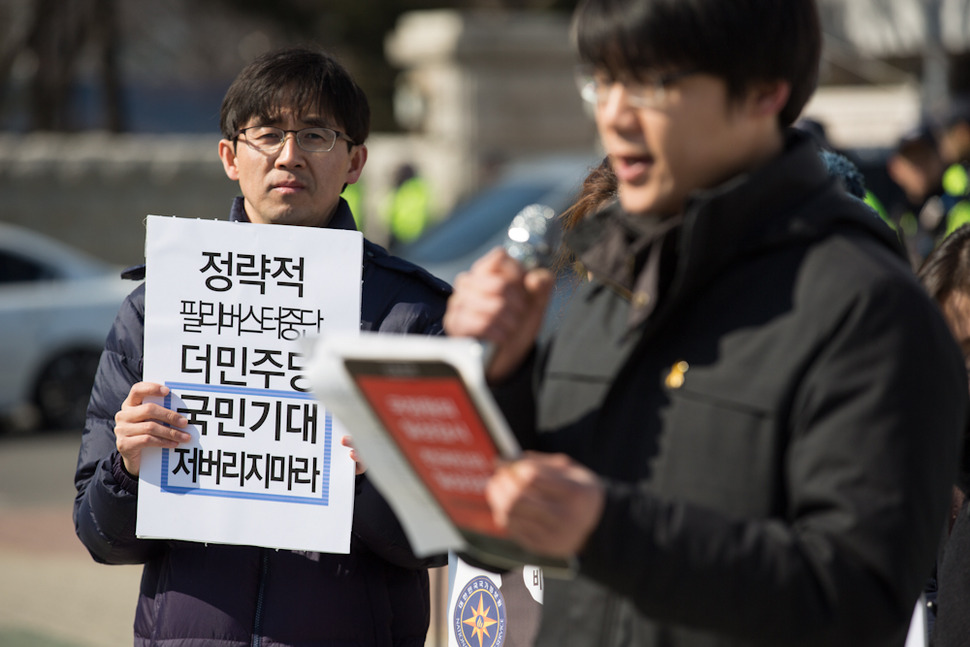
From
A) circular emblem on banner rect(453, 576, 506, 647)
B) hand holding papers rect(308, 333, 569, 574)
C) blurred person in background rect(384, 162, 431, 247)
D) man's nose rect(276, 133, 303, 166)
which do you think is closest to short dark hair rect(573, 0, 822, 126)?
hand holding papers rect(308, 333, 569, 574)

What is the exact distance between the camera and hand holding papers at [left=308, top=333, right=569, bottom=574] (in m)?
1.59

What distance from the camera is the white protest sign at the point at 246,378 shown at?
267 cm

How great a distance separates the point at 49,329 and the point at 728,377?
10588 millimetres

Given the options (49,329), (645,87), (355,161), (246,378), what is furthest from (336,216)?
(49,329)

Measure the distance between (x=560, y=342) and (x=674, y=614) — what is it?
1.73 feet

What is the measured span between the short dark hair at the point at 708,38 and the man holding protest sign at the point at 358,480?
3.73 feet

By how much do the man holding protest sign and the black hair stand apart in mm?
1197

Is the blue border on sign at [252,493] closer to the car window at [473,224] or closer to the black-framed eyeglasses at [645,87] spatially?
the black-framed eyeglasses at [645,87]

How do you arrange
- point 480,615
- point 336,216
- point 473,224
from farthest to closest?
point 473,224
point 480,615
point 336,216

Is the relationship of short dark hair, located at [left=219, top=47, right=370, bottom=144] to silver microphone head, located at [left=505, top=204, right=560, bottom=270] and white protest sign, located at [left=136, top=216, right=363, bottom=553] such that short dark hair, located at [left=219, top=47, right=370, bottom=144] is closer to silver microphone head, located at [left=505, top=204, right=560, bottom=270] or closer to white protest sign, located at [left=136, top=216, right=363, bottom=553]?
white protest sign, located at [left=136, top=216, right=363, bottom=553]

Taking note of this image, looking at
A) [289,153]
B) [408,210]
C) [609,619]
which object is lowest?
[609,619]

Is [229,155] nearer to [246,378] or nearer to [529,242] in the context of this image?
[246,378]

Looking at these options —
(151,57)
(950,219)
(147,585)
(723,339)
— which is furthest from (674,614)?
(151,57)

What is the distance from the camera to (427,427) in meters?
1.65
